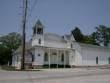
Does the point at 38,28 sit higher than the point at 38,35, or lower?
higher

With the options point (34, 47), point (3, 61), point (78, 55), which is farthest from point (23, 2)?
point (3, 61)

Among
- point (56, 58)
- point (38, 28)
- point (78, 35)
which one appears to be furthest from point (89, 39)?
point (38, 28)

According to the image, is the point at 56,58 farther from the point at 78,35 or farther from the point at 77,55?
the point at 78,35

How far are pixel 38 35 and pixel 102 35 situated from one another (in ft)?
141

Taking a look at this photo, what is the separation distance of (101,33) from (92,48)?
35.1m

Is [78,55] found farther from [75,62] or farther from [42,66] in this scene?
[42,66]

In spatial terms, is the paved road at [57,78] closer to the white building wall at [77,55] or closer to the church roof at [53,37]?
the white building wall at [77,55]

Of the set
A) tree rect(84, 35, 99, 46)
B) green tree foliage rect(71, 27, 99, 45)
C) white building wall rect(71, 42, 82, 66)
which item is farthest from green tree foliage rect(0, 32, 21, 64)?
white building wall rect(71, 42, 82, 66)

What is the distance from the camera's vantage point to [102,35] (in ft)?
273

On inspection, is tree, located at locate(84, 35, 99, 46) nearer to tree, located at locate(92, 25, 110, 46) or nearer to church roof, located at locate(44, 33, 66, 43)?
tree, located at locate(92, 25, 110, 46)

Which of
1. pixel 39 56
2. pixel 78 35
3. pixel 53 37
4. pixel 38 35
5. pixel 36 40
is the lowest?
pixel 39 56

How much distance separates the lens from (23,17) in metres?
34.7

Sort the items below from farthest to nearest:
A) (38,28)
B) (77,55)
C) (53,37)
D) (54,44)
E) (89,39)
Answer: (89,39) < (53,37) < (54,44) < (77,55) < (38,28)

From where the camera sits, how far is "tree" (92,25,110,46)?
269 ft
